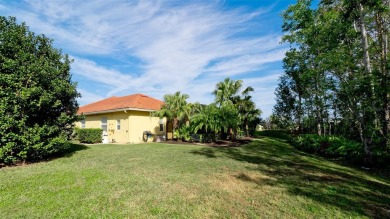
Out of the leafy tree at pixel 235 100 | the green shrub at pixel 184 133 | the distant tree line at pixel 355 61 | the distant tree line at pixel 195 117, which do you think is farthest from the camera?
the leafy tree at pixel 235 100

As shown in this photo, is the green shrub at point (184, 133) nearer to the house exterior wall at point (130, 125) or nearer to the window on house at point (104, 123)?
the house exterior wall at point (130, 125)

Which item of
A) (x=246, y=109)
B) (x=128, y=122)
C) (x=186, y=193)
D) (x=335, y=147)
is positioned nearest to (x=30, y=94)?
(x=186, y=193)

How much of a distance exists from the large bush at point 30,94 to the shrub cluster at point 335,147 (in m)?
14.2

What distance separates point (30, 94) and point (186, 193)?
7.25m

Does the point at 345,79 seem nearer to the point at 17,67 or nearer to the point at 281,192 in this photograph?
the point at 281,192

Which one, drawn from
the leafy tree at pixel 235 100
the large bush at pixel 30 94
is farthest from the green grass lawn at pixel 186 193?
the leafy tree at pixel 235 100

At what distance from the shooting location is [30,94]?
7.37 metres

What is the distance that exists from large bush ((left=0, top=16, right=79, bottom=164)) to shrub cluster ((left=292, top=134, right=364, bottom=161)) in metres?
14.2

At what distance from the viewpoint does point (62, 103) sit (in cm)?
913

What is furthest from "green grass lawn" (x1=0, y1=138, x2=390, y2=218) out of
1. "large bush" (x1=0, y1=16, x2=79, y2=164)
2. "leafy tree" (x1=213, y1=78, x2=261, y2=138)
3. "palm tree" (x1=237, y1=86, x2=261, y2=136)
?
"palm tree" (x1=237, y1=86, x2=261, y2=136)

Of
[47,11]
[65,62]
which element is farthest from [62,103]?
[47,11]

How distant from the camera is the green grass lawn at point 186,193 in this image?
3721mm

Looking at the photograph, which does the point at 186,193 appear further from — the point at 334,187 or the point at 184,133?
the point at 184,133

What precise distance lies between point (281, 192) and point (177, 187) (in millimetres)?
2691
